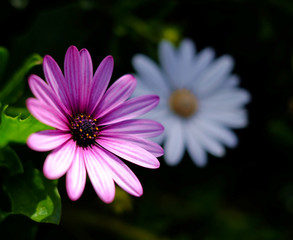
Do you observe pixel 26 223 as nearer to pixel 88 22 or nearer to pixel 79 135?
pixel 79 135

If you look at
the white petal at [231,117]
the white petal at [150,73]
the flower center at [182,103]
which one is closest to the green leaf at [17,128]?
the white petal at [150,73]

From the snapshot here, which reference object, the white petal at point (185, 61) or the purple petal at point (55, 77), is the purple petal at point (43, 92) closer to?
the purple petal at point (55, 77)

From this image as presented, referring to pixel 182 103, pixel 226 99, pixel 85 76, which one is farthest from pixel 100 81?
pixel 226 99

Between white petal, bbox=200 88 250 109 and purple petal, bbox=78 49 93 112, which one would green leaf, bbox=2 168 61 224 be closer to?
purple petal, bbox=78 49 93 112

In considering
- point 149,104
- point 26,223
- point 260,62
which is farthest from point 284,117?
point 26,223

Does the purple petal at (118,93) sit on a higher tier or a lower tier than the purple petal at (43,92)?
higher

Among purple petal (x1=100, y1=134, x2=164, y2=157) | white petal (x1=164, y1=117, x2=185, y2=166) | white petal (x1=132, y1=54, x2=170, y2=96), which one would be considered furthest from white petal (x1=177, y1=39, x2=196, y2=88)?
purple petal (x1=100, y1=134, x2=164, y2=157)
